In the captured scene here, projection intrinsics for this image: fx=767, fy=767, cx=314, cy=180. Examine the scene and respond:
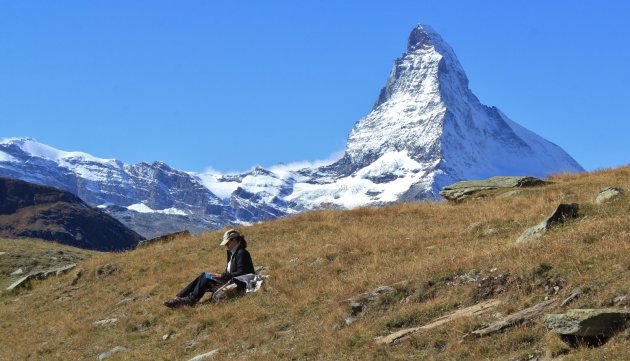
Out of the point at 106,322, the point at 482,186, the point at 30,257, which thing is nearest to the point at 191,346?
the point at 106,322

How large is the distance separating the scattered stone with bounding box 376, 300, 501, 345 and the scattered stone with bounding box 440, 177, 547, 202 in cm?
1774

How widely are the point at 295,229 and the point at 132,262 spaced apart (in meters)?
6.06

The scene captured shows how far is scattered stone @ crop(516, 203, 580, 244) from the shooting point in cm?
1736

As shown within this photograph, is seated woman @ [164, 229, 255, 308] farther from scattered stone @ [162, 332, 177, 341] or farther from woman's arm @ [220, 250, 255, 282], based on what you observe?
scattered stone @ [162, 332, 177, 341]

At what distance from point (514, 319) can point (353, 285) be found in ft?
16.5

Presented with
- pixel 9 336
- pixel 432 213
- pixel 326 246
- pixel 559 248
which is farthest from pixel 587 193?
pixel 9 336

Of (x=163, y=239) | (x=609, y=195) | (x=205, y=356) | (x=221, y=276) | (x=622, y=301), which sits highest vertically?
(x=609, y=195)

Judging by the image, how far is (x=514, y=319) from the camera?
11812 millimetres

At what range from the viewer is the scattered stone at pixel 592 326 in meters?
10.4

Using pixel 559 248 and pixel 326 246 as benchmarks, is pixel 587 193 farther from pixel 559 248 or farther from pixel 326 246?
pixel 559 248

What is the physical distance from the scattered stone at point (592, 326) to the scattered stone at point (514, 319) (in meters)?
1.16

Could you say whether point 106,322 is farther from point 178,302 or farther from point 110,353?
point 110,353

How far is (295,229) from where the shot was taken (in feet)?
94.5

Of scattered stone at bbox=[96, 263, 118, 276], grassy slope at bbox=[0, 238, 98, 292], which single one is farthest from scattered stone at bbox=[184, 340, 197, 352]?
grassy slope at bbox=[0, 238, 98, 292]
